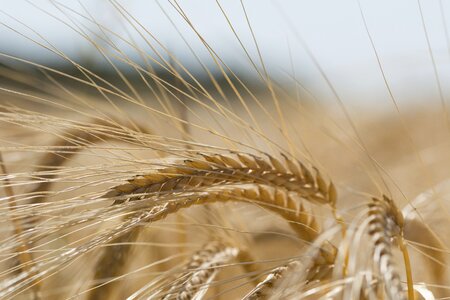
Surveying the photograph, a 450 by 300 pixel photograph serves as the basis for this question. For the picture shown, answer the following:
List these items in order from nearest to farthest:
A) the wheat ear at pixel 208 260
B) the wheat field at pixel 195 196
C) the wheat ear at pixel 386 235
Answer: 1. the wheat ear at pixel 386 235
2. the wheat field at pixel 195 196
3. the wheat ear at pixel 208 260

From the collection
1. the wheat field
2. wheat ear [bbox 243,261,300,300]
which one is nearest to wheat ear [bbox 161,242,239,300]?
the wheat field

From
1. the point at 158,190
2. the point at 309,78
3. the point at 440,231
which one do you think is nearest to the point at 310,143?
the point at 309,78

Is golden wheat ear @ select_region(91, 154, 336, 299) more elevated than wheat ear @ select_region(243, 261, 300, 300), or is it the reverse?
golden wheat ear @ select_region(91, 154, 336, 299)

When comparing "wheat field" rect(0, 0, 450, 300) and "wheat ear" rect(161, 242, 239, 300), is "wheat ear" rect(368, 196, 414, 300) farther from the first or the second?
"wheat ear" rect(161, 242, 239, 300)

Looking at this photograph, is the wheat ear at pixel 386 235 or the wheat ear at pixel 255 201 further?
the wheat ear at pixel 255 201

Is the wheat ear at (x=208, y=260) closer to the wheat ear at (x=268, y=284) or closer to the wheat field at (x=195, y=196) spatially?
the wheat field at (x=195, y=196)

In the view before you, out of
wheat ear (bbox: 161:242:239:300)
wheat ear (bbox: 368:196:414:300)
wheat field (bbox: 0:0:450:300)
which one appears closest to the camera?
wheat ear (bbox: 368:196:414:300)

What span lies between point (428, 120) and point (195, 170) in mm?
1716

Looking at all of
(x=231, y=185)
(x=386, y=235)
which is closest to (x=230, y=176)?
(x=231, y=185)

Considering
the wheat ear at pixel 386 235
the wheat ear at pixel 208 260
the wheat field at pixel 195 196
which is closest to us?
the wheat ear at pixel 386 235

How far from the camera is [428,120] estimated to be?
7.32ft

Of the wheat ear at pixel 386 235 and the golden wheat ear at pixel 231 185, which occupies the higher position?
the golden wheat ear at pixel 231 185

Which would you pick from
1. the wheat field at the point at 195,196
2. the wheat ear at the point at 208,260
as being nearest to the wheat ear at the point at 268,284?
the wheat field at the point at 195,196

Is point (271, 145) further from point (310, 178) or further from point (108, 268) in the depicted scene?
point (108, 268)
